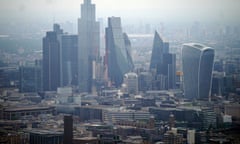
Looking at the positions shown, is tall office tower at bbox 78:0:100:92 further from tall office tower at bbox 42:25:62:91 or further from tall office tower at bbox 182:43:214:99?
tall office tower at bbox 182:43:214:99

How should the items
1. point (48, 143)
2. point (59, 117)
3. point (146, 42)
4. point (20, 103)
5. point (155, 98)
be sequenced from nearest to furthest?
point (48, 143), point (59, 117), point (20, 103), point (155, 98), point (146, 42)

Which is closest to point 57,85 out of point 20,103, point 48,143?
point 20,103

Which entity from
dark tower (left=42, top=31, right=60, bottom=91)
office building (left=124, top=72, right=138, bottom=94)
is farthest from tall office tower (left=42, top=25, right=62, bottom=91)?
office building (left=124, top=72, right=138, bottom=94)

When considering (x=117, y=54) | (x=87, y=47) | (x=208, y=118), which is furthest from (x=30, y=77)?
(x=208, y=118)

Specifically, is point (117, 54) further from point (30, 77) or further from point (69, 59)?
point (30, 77)

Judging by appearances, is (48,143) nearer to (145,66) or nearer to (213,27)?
(213,27)

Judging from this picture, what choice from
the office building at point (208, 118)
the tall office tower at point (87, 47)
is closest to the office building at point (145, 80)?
the tall office tower at point (87, 47)
